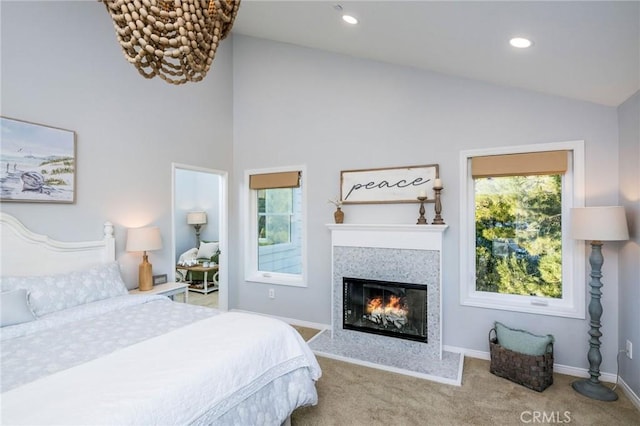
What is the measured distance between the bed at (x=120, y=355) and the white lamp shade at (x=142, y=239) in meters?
0.35

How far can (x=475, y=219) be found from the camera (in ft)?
10.6

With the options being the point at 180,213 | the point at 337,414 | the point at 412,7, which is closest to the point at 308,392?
the point at 337,414

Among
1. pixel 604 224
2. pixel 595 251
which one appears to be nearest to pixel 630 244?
pixel 595 251

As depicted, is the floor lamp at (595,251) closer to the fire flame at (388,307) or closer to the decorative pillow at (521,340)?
the decorative pillow at (521,340)

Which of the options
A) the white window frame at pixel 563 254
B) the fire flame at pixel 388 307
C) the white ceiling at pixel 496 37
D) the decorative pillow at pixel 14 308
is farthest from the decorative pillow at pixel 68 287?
the white window frame at pixel 563 254

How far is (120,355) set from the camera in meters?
1.56

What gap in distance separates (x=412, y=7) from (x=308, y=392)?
2513 mm

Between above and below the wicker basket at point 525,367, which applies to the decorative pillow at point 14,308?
above

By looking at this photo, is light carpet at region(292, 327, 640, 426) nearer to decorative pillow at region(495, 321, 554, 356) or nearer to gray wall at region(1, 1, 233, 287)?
decorative pillow at region(495, 321, 554, 356)

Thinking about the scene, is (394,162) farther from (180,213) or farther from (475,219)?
(180,213)

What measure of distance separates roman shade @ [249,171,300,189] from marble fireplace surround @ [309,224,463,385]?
2.87ft

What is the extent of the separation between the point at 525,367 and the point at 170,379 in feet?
8.54

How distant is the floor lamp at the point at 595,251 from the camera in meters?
2.34

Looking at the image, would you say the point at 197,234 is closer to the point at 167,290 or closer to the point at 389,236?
the point at 167,290
